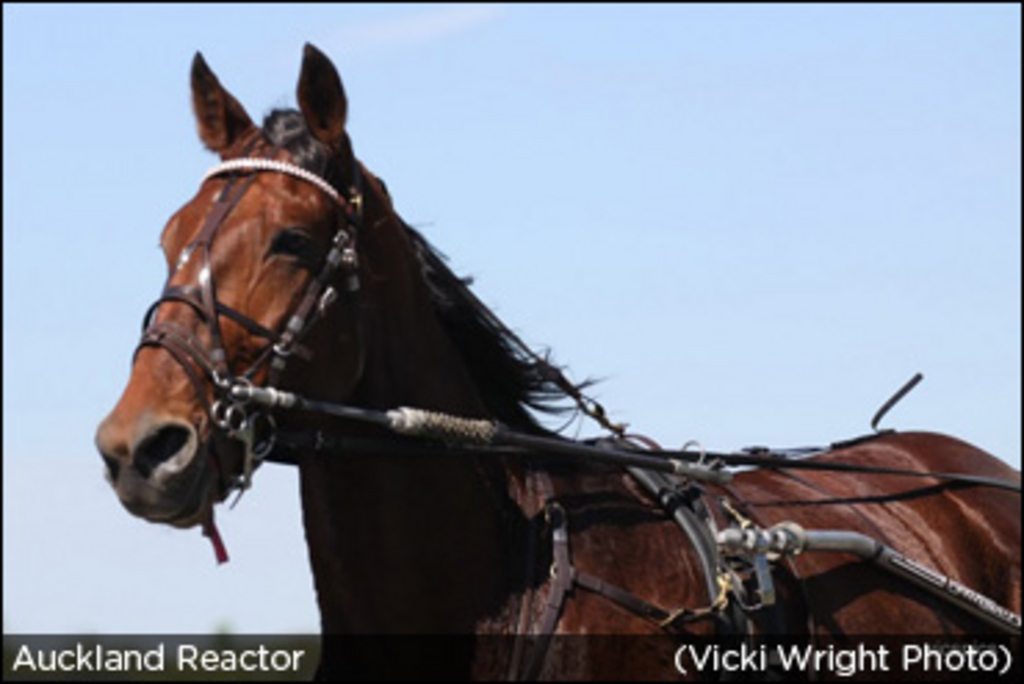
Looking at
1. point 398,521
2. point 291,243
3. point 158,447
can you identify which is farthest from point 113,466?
point 398,521

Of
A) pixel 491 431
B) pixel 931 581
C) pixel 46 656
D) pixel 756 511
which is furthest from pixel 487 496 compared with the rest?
pixel 46 656

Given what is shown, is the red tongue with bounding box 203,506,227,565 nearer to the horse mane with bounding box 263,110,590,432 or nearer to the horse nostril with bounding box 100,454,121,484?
the horse nostril with bounding box 100,454,121,484

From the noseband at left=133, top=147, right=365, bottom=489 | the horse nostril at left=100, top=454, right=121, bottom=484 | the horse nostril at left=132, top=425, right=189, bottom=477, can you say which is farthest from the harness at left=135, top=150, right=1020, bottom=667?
the horse nostril at left=100, top=454, right=121, bottom=484

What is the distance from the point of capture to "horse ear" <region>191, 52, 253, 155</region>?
6.23m

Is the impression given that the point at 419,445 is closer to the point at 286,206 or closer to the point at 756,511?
the point at 286,206

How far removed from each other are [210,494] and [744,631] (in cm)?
195

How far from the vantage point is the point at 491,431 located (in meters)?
6.13

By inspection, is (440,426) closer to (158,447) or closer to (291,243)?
(291,243)

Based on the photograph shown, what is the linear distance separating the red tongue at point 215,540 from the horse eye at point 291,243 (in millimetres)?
854

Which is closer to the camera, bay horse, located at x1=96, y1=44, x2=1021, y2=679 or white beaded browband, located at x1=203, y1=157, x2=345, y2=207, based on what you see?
bay horse, located at x1=96, y1=44, x2=1021, y2=679

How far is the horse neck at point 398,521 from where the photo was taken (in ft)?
19.7

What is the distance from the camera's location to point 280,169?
234 inches

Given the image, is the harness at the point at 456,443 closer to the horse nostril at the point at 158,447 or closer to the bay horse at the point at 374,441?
the bay horse at the point at 374,441

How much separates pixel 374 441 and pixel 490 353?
0.77m
